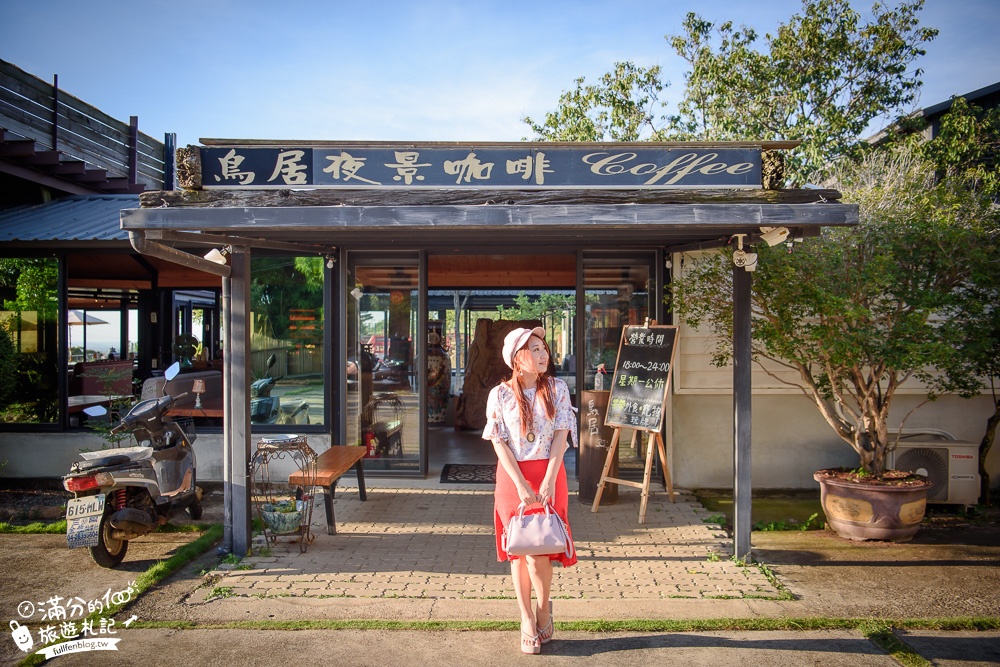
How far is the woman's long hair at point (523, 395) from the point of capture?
3627mm

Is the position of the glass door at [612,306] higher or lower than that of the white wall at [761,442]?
higher

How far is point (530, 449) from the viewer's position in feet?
11.9

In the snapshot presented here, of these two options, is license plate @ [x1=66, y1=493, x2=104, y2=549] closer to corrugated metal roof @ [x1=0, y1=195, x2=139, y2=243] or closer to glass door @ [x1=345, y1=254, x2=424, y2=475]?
glass door @ [x1=345, y1=254, x2=424, y2=475]

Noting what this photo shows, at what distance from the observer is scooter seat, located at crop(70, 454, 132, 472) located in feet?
16.2

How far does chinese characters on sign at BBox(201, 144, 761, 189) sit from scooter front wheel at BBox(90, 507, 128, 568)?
2471 millimetres

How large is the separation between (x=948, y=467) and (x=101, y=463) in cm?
705

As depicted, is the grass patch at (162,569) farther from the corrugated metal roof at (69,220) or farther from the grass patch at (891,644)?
the grass patch at (891,644)

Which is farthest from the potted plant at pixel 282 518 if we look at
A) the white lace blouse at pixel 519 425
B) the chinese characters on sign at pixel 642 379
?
the chinese characters on sign at pixel 642 379

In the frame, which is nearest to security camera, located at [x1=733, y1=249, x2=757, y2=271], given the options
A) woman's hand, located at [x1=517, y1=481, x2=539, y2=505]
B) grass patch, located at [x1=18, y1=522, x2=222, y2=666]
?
woman's hand, located at [x1=517, y1=481, x2=539, y2=505]

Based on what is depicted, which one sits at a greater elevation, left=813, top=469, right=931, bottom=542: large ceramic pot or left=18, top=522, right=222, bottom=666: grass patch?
left=813, top=469, right=931, bottom=542: large ceramic pot

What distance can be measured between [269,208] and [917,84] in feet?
41.7

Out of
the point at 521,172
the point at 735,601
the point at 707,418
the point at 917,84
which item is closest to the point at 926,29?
the point at 917,84

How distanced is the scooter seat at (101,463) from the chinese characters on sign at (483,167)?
83.6 inches

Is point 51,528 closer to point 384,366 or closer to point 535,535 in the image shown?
point 384,366
